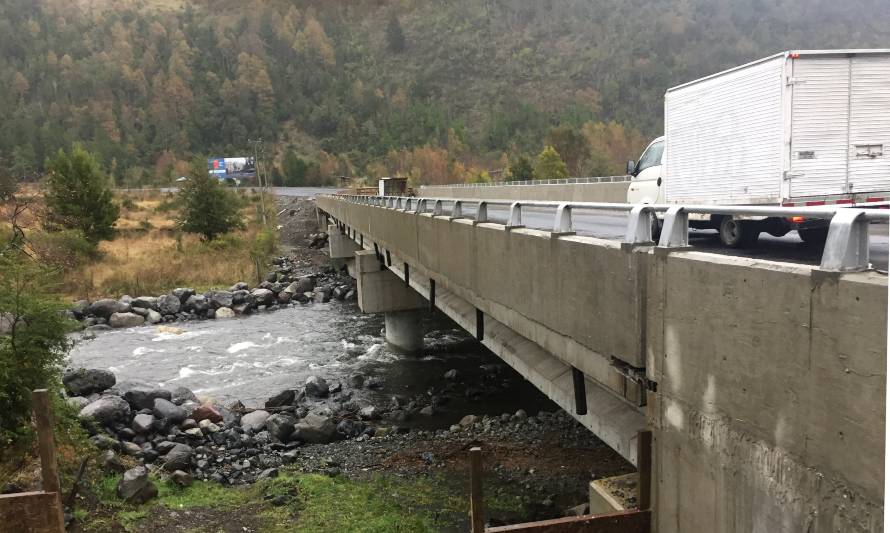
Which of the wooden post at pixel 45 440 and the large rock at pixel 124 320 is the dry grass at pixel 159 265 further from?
the wooden post at pixel 45 440

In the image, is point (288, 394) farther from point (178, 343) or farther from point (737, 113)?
point (737, 113)

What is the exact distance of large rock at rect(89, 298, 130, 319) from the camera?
27000 millimetres

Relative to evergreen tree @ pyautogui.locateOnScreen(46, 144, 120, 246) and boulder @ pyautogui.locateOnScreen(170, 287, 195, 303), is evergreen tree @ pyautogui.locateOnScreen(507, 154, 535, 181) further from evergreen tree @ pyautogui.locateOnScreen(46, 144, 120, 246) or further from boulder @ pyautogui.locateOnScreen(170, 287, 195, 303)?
boulder @ pyautogui.locateOnScreen(170, 287, 195, 303)

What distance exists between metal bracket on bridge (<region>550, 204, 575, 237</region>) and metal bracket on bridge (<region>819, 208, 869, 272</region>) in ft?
11.4

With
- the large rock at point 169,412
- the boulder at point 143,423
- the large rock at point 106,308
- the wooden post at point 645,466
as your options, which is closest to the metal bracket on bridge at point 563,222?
the wooden post at point 645,466

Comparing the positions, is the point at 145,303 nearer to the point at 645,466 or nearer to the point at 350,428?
the point at 350,428

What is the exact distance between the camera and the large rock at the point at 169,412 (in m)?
13.1

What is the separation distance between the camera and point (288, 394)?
48.9ft

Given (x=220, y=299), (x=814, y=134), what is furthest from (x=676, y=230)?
(x=220, y=299)

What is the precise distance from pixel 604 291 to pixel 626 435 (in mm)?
1325

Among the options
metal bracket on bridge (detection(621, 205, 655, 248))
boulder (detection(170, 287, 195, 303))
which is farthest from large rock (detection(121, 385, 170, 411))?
boulder (detection(170, 287, 195, 303))

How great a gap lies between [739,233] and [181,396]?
40.6 feet

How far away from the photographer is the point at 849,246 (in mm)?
3246

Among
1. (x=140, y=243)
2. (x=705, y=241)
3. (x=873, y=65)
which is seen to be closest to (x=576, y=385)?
(x=705, y=241)
